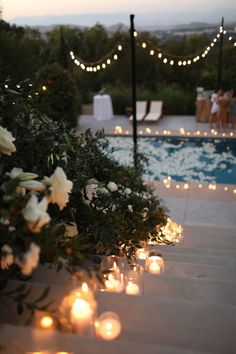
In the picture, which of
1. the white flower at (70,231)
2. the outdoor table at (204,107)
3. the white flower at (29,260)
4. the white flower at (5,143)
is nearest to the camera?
the white flower at (29,260)

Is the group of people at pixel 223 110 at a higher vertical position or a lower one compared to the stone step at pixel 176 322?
lower

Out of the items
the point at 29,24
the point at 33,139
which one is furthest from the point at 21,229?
the point at 29,24

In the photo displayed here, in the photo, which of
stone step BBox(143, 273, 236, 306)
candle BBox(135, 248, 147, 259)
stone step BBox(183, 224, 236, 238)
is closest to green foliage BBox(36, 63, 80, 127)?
stone step BBox(183, 224, 236, 238)

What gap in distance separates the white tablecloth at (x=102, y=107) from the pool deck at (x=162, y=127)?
0.18 m

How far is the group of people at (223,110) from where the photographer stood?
8.56m

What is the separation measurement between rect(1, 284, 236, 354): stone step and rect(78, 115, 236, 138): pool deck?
7.12 metres

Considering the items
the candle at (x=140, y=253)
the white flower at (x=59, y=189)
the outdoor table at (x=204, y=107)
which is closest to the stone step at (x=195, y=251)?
the candle at (x=140, y=253)

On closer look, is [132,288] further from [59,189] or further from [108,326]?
[59,189]

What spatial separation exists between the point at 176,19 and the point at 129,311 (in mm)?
18177

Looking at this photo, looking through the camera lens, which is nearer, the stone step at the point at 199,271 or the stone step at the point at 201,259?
the stone step at the point at 199,271

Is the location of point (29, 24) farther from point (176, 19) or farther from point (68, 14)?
point (176, 19)

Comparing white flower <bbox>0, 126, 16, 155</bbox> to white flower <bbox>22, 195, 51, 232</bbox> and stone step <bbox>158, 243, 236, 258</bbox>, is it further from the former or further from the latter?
stone step <bbox>158, 243, 236, 258</bbox>

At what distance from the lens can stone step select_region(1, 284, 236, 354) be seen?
3.81 ft

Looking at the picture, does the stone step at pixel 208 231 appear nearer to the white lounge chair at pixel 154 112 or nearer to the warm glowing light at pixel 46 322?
the warm glowing light at pixel 46 322
